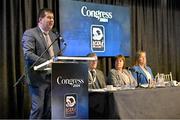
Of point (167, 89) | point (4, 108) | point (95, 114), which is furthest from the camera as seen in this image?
point (4, 108)

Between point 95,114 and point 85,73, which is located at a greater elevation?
point 85,73

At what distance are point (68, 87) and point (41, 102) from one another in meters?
0.35

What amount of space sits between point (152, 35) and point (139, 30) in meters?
0.35

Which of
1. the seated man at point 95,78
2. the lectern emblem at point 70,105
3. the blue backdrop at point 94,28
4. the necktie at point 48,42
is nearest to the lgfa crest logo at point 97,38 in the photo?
the blue backdrop at point 94,28

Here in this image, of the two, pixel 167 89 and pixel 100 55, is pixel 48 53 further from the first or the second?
pixel 100 55

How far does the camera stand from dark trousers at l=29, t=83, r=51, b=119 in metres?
3.15

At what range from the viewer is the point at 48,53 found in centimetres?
327

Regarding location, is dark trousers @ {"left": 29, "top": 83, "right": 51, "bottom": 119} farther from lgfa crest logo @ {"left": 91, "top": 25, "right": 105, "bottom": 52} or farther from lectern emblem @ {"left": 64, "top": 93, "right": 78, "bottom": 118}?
lgfa crest logo @ {"left": 91, "top": 25, "right": 105, "bottom": 52}

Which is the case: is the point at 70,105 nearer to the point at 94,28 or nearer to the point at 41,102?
the point at 41,102

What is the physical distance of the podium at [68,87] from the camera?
290 cm

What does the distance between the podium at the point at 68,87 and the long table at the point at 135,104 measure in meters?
0.42

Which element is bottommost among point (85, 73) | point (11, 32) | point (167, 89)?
point (167, 89)

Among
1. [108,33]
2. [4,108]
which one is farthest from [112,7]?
[4,108]

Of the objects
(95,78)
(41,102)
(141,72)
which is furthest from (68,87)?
(141,72)
